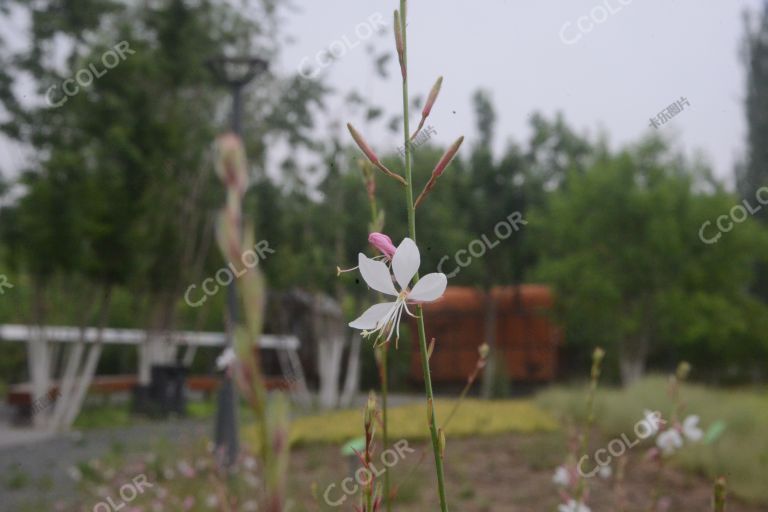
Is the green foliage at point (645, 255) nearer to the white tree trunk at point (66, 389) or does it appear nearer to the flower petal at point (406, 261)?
the white tree trunk at point (66, 389)

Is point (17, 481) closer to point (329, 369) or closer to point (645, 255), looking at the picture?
point (329, 369)

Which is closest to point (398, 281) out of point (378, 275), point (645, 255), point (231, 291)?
point (378, 275)

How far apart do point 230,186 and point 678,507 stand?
634 centimetres

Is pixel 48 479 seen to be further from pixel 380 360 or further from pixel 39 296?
pixel 380 360

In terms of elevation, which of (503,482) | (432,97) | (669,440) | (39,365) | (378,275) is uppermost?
(432,97)

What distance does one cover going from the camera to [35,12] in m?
10.2

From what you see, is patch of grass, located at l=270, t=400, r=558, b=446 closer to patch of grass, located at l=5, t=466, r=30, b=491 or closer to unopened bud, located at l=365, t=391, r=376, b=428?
patch of grass, located at l=5, t=466, r=30, b=491

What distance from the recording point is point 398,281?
1.93 ft

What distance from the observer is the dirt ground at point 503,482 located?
19.7 feet

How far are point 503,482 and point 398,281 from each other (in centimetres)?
673

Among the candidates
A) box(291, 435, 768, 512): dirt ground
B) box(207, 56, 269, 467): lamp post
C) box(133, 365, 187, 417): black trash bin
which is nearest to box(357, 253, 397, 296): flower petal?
box(291, 435, 768, 512): dirt ground

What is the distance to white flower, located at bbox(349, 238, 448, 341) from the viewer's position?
567mm

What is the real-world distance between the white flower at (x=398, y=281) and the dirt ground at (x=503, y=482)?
447 centimetres

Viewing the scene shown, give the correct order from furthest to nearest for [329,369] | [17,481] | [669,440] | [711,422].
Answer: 1. [329,369]
2. [711,422]
3. [17,481]
4. [669,440]
